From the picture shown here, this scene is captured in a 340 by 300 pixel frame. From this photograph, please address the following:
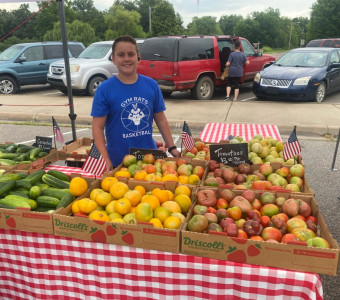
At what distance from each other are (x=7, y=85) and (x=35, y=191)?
1126 cm

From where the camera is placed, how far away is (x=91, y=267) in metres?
2.23

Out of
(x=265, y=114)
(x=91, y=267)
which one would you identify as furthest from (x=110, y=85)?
(x=265, y=114)

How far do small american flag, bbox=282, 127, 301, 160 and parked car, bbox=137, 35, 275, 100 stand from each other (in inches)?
271

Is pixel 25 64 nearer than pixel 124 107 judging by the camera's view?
No

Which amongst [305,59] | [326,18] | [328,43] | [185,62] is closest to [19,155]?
[185,62]

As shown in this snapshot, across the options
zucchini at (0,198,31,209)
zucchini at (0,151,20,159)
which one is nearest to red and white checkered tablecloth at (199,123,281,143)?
zucchini at (0,151,20,159)

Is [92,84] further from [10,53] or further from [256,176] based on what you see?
[256,176]

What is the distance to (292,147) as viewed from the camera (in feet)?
11.0

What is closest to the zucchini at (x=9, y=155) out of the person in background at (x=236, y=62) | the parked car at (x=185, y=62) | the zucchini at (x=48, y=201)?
the zucchini at (x=48, y=201)

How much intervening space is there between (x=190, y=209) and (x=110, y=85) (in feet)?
4.53

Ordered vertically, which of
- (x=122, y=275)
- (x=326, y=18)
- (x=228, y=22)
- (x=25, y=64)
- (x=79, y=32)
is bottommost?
(x=122, y=275)

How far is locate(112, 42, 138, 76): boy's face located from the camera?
2.91 metres

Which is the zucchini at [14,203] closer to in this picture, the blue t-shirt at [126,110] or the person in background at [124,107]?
the person in background at [124,107]

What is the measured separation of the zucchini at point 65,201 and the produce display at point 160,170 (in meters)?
0.45
